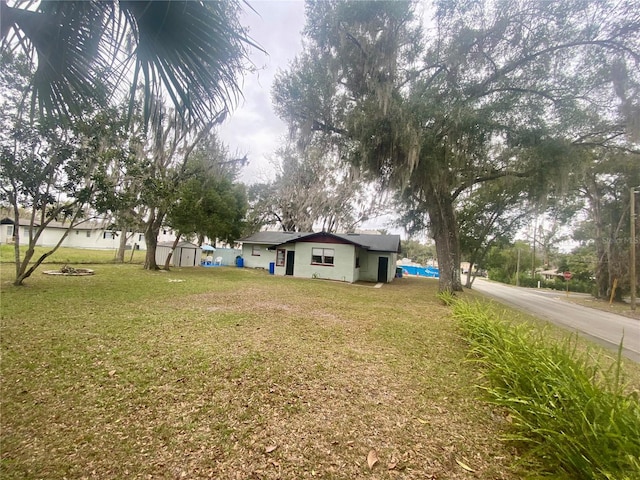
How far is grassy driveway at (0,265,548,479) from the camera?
6.33 ft

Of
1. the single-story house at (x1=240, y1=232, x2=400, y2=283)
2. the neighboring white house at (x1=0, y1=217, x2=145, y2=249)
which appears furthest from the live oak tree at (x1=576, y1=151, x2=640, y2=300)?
the neighboring white house at (x1=0, y1=217, x2=145, y2=249)

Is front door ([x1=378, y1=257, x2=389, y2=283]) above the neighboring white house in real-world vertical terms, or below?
below

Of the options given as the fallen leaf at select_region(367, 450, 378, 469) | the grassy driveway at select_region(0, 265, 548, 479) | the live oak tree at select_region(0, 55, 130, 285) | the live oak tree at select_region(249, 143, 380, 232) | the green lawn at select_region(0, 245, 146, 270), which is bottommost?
the fallen leaf at select_region(367, 450, 378, 469)

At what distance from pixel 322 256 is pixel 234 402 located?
13.2 m

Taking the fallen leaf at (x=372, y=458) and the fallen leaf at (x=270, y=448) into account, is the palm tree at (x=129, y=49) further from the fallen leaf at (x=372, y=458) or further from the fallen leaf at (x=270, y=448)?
the fallen leaf at (x=372, y=458)

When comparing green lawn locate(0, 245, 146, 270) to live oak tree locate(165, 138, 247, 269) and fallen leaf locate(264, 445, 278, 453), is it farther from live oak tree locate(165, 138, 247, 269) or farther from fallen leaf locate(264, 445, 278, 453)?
fallen leaf locate(264, 445, 278, 453)

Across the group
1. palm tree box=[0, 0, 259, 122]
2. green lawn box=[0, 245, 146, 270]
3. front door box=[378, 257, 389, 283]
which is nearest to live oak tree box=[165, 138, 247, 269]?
green lawn box=[0, 245, 146, 270]

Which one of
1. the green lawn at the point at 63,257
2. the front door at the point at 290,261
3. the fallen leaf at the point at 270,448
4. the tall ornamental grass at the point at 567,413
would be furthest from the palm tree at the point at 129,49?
the front door at the point at 290,261

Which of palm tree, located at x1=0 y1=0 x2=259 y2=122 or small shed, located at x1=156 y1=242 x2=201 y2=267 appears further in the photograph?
small shed, located at x1=156 y1=242 x2=201 y2=267

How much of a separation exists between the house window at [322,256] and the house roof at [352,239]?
2.02 feet

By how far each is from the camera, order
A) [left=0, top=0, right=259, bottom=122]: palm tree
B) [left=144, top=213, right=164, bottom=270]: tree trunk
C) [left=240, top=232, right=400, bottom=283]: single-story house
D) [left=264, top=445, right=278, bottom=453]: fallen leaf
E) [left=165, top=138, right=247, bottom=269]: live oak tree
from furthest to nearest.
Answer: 1. [left=240, top=232, right=400, bottom=283]: single-story house
2. [left=144, top=213, right=164, bottom=270]: tree trunk
3. [left=165, top=138, right=247, bottom=269]: live oak tree
4. [left=264, top=445, right=278, bottom=453]: fallen leaf
5. [left=0, top=0, right=259, bottom=122]: palm tree

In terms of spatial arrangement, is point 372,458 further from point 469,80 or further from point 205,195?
point 205,195

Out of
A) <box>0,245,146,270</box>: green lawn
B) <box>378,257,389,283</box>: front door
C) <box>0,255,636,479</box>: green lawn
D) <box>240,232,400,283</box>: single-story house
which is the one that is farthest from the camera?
<box>378,257,389,283</box>: front door

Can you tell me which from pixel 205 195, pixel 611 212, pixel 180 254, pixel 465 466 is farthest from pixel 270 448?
pixel 611 212
